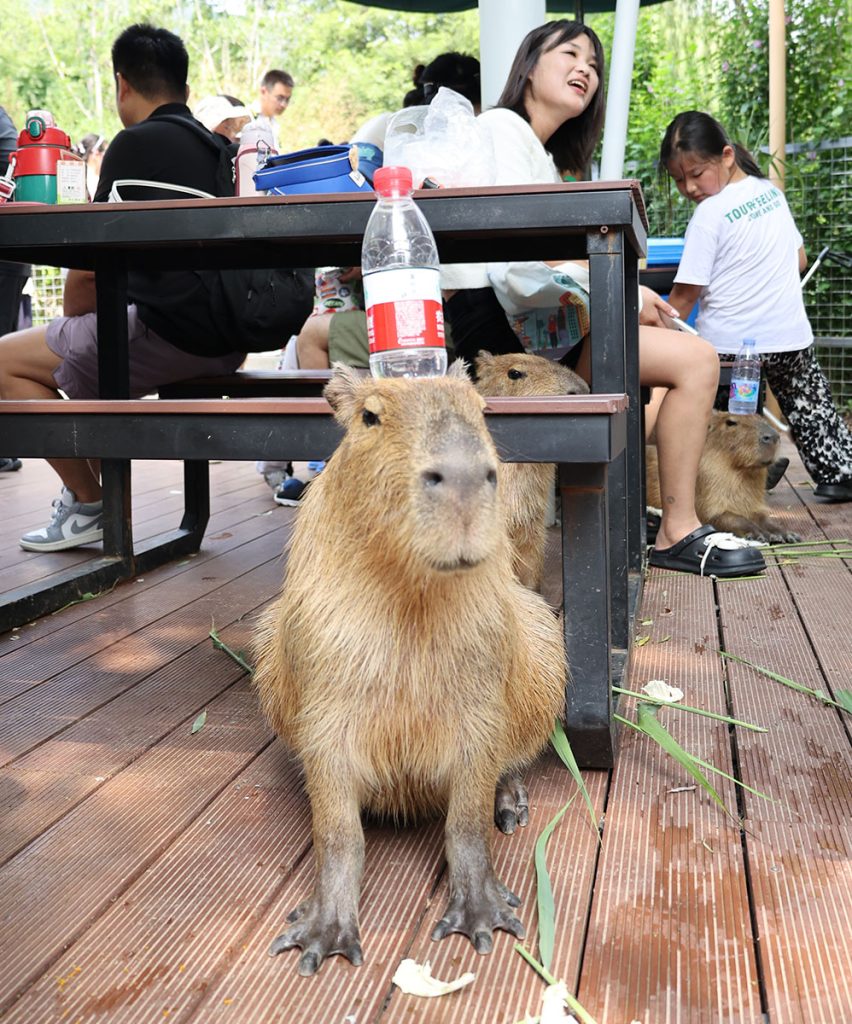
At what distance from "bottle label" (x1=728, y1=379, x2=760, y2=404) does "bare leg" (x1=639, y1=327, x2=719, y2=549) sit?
124 cm

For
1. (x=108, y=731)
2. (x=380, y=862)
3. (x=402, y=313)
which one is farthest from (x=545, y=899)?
(x=108, y=731)

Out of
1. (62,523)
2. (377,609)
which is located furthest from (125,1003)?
(62,523)

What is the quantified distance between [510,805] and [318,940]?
519mm

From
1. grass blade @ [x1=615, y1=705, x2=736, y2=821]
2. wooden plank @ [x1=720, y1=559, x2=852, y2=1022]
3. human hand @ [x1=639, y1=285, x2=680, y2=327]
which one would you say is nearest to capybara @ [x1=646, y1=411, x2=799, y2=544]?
human hand @ [x1=639, y1=285, x2=680, y2=327]

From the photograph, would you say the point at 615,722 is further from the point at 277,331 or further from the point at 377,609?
the point at 277,331

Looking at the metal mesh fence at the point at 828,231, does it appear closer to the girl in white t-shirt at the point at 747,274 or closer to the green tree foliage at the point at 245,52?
the girl in white t-shirt at the point at 747,274

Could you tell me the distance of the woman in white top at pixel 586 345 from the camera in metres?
3.49

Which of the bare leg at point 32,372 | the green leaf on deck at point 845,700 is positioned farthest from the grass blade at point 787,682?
the bare leg at point 32,372

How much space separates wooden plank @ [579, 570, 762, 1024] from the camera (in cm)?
135

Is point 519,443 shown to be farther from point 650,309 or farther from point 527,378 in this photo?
point 650,309

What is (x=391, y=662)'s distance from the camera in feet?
5.20

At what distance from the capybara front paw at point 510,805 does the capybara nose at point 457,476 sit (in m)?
0.74

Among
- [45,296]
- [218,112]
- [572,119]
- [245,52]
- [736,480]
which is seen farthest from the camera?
[245,52]

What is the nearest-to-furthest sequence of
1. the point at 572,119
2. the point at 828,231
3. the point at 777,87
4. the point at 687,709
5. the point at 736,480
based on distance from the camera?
the point at 687,709 → the point at 572,119 → the point at 736,480 → the point at 777,87 → the point at 828,231
